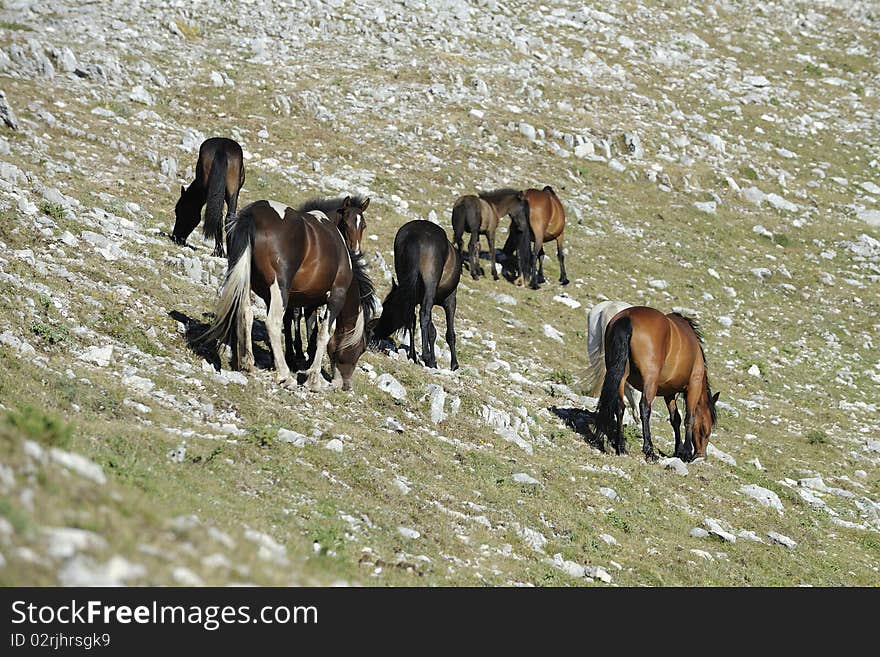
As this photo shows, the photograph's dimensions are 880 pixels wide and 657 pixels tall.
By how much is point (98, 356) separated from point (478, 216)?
1286 centimetres

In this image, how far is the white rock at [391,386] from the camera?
33.5ft

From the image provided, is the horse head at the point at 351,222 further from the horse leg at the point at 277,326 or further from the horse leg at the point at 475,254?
the horse leg at the point at 475,254

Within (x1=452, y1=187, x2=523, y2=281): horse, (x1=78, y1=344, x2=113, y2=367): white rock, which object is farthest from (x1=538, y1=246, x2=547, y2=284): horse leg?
(x1=78, y1=344, x2=113, y2=367): white rock

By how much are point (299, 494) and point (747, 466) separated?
312 inches

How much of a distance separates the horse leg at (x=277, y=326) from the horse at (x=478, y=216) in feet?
34.7

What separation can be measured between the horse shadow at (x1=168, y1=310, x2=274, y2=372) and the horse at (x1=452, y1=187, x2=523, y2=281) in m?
9.20

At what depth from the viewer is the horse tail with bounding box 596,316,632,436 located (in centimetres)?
1082

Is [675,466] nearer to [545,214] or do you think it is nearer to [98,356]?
[98,356]

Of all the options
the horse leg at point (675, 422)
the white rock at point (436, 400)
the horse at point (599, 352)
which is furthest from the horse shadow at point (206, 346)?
the horse leg at point (675, 422)

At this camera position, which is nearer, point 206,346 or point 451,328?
point 206,346

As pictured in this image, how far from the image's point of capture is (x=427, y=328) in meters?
12.7

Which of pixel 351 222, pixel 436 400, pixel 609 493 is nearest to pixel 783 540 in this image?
pixel 609 493

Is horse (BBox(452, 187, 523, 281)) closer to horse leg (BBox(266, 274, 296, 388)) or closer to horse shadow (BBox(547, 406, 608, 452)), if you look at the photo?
horse shadow (BBox(547, 406, 608, 452))
